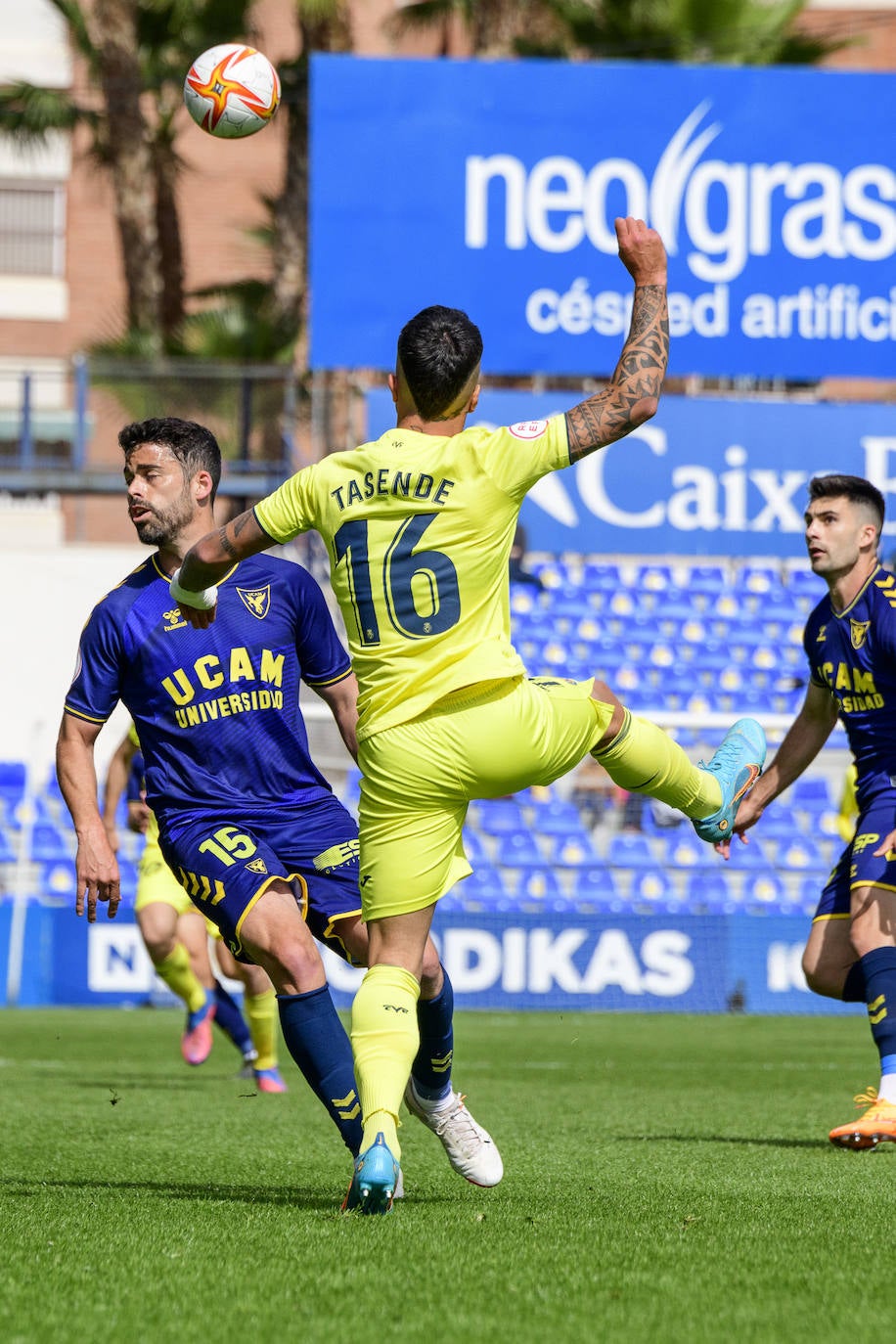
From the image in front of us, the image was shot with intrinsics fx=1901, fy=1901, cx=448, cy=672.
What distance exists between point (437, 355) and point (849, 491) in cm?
275

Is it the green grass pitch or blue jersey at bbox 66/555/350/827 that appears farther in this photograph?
blue jersey at bbox 66/555/350/827

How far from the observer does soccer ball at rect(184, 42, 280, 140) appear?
809 centimetres

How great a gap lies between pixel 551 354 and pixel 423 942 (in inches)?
604

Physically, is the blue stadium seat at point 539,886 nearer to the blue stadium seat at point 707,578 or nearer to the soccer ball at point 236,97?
the blue stadium seat at point 707,578

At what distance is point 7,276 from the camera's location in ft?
115

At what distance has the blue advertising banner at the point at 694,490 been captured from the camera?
19766 millimetres

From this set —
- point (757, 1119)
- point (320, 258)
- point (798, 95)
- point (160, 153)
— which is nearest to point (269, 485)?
point (320, 258)

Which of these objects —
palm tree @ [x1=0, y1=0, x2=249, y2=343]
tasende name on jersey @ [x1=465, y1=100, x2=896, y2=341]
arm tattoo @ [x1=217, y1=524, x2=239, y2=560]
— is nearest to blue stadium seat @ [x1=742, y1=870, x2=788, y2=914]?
tasende name on jersey @ [x1=465, y1=100, x2=896, y2=341]

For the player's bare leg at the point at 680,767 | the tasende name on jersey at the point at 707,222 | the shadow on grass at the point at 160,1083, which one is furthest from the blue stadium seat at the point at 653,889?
the player's bare leg at the point at 680,767

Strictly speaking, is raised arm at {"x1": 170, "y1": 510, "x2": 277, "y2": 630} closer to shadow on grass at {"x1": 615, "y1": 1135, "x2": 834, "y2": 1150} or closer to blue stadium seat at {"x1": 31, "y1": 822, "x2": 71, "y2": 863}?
shadow on grass at {"x1": 615, "y1": 1135, "x2": 834, "y2": 1150}

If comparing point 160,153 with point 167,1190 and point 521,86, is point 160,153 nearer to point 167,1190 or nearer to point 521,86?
point 521,86

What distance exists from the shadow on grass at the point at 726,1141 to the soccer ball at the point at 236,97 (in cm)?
440

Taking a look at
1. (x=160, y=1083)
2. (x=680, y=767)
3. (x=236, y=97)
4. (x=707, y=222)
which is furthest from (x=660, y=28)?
(x=680, y=767)

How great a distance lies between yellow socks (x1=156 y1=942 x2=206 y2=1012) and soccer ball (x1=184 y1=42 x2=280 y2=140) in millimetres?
4196
